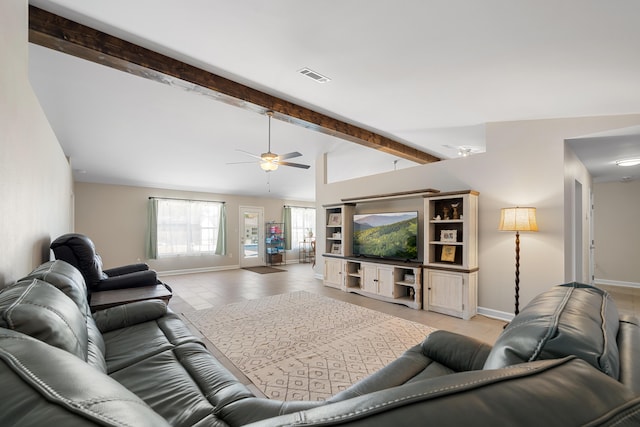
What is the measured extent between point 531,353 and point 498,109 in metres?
3.58

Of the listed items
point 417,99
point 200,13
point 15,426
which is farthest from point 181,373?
point 417,99

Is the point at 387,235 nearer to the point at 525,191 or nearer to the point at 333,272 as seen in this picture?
the point at 333,272

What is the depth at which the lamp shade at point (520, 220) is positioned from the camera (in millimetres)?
3537

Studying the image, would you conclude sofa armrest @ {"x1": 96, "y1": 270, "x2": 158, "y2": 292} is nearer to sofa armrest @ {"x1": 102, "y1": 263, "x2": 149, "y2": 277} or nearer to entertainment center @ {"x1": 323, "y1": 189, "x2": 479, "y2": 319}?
sofa armrest @ {"x1": 102, "y1": 263, "x2": 149, "y2": 277}

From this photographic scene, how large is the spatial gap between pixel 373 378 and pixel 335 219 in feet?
16.1

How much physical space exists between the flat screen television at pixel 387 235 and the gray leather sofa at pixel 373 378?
3118mm

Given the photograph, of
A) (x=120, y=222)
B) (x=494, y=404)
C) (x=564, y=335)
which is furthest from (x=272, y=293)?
(x=494, y=404)

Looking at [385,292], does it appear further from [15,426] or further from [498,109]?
[15,426]

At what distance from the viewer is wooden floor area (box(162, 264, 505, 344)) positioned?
381cm

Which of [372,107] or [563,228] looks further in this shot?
[372,107]

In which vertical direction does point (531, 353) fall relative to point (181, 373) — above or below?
above

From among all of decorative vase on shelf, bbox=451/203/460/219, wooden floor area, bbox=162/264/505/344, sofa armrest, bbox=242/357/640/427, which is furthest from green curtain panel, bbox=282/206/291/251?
sofa armrest, bbox=242/357/640/427

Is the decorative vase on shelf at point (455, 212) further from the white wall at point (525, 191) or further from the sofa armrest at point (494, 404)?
the sofa armrest at point (494, 404)

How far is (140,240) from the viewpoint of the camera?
7727mm
